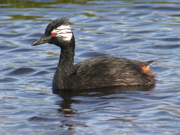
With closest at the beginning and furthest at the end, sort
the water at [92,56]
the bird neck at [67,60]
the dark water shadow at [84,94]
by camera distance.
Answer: the water at [92,56] < the dark water shadow at [84,94] < the bird neck at [67,60]

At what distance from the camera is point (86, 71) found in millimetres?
9906

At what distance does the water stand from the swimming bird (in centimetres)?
28

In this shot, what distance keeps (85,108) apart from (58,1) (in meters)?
12.2

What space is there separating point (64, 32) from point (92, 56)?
3.29m

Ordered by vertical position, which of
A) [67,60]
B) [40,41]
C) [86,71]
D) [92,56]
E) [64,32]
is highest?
[64,32]

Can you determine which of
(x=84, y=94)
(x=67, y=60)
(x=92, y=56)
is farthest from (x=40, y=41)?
(x=92, y=56)

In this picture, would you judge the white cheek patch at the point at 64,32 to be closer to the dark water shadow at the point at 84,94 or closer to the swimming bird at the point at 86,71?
the swimming bird at the point at 86,71

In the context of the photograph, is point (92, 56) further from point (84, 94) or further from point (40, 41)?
point (84, 94)

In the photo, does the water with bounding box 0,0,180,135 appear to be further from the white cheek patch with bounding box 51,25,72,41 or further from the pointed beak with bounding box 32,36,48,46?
the white cheek patch with bounding box 51,25,72,41

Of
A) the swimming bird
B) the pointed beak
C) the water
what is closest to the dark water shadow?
the water

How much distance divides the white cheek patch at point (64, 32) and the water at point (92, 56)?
135 centimetres

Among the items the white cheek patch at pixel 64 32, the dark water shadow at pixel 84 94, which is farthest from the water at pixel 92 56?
the white cheek patch at pixel 64 32

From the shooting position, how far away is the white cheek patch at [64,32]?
986cm

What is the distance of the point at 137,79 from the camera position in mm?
9969
